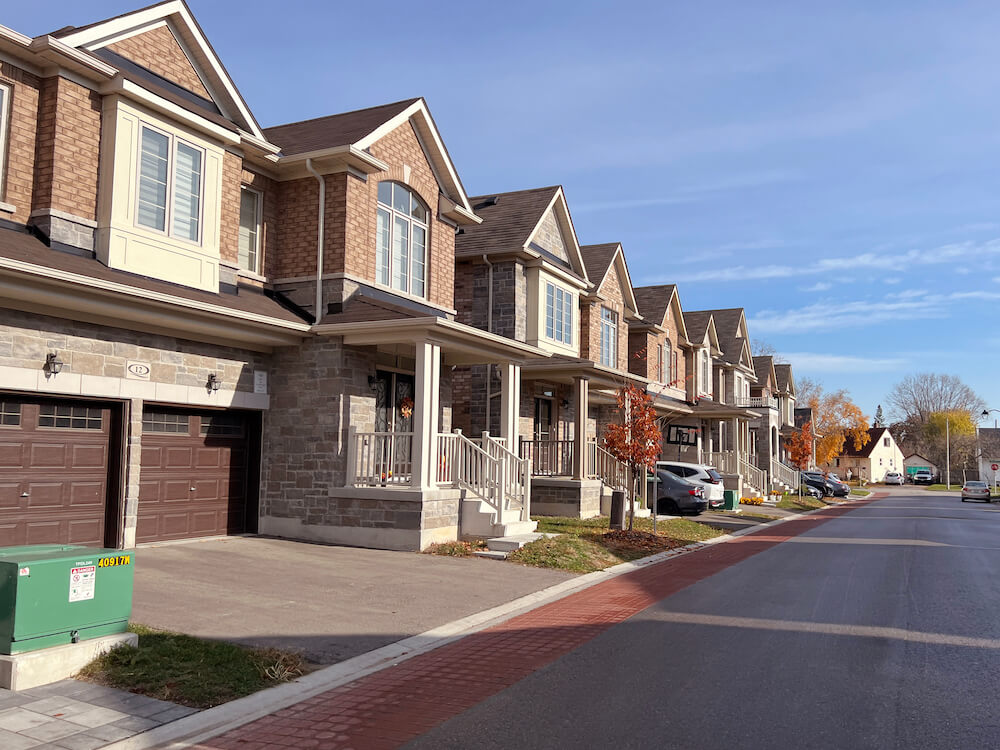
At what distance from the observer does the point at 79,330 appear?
12016mm

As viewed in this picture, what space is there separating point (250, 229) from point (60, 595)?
10.7 meters

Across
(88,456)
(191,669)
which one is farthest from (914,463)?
(191,669)

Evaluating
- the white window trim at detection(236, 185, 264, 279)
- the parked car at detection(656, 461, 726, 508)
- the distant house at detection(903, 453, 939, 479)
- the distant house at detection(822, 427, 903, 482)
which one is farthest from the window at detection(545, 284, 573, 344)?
the distant house at detection(903, 453, 939, 479)

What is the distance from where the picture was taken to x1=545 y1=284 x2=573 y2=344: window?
23.8 meters

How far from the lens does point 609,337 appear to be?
94.6ft

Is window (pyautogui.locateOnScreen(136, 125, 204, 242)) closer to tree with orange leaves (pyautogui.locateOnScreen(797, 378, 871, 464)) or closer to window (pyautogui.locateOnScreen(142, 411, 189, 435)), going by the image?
window (pyautogui.locateOnScreen(142, 411, 189, 435))

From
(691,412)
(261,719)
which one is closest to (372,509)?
(261,719)

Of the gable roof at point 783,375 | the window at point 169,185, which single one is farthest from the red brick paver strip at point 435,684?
the gable roof at point 783,375

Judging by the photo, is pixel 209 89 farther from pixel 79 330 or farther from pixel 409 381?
pixel 409 381

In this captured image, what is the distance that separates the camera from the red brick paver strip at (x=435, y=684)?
559 cm

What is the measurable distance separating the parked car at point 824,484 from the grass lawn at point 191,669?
46096 millimetres

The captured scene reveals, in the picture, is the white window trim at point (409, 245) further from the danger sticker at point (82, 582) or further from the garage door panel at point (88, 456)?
the danger sticker at point (82, 582)

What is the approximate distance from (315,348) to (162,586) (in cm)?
611

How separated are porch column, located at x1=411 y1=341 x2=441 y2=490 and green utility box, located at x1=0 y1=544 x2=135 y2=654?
7.76 meters
